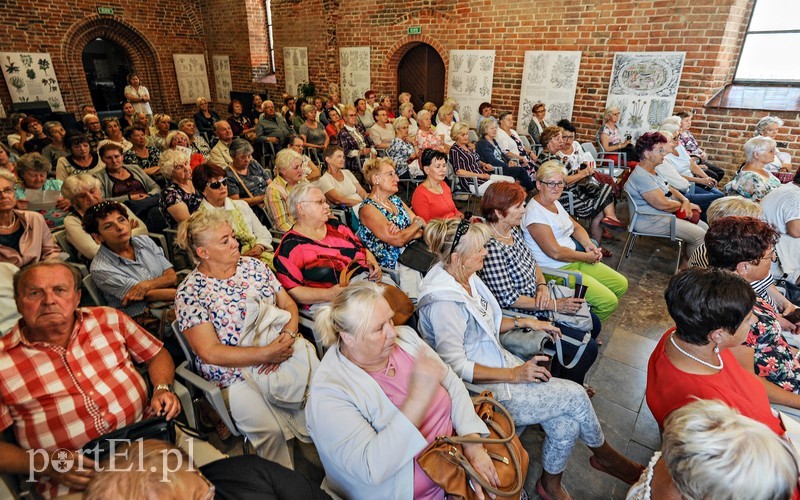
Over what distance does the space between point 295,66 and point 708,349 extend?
10468 millimetres

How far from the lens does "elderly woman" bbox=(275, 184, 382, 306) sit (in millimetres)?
2293

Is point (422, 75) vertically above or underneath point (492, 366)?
above

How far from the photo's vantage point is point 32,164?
355 cm

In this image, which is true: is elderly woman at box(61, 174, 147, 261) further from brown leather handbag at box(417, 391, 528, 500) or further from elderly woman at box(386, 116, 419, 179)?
elderly woman at box(386, 116, 419, 179)

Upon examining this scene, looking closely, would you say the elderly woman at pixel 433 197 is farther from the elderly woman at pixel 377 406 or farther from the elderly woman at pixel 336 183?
the elderly woman at pixel 377 406

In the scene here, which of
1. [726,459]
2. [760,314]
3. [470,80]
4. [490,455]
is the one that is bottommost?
[490,455]

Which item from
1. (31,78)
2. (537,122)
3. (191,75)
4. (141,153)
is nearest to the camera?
(141,153)

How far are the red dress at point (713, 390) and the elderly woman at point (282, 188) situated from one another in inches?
111

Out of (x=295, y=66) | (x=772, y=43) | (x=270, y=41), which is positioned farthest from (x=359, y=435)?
(x=270, y=41)

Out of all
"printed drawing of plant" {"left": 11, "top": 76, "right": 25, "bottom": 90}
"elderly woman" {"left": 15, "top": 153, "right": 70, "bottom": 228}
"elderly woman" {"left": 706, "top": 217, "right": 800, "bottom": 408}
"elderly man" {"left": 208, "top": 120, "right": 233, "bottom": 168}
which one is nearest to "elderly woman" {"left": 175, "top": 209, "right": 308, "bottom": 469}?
"elderly woman" {"left": 706, "top": 217, "right": 800, "bottom": 408}

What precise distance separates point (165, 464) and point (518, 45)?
24.5 ft

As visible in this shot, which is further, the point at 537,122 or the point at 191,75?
the point at 191,75

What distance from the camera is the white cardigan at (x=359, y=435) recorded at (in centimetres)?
131

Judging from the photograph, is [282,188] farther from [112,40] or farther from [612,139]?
[112,40]
